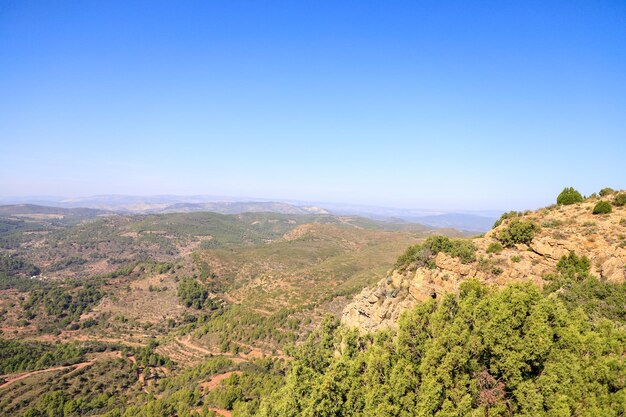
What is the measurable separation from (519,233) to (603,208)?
7.55 m

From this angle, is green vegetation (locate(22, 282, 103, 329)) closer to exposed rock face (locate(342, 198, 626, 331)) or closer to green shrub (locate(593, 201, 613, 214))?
exposed rock face (locate(342, 198, 626, 331))

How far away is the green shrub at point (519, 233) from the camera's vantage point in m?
26.6

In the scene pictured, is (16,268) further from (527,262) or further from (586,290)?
(586,290)

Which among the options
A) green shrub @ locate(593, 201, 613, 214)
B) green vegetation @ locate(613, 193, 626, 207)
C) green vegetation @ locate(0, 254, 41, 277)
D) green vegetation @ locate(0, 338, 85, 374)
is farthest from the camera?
green vegetation @ locate(0, 254, 41, 277)

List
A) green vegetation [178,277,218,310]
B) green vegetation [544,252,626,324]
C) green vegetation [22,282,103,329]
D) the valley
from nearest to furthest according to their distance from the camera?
the valley → green vegetation [544,252,626,324] → green vegetation [22,282,103,329] → green vegetation [178,277,218,310]

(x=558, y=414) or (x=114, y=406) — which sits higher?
(x=558, y=414)

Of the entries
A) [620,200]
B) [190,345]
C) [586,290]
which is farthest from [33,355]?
[620,200]

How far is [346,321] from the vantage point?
3188cm

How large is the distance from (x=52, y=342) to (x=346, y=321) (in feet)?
227

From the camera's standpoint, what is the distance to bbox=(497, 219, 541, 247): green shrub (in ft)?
87.4

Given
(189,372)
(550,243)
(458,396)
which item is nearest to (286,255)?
(189,372)

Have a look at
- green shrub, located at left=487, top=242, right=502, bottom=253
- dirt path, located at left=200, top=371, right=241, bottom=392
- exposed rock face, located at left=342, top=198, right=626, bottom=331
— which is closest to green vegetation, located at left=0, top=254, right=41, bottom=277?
dirt path, located at left=200, top=371, right=241, bottom=392

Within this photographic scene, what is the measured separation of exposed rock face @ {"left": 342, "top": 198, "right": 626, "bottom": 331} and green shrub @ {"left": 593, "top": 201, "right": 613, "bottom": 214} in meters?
0.47

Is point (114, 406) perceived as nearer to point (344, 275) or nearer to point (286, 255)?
point (344, 275)
